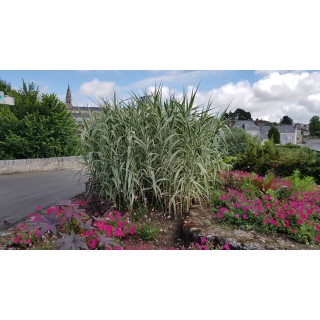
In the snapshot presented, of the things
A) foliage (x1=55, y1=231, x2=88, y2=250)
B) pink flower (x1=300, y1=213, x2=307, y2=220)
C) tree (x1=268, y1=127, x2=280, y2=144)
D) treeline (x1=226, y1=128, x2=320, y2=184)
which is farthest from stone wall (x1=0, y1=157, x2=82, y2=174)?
pink flower (x1=300, y1=213, x2=307, y2=220)

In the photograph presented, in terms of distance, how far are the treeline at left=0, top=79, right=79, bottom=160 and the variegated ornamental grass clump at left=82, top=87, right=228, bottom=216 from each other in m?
4.68

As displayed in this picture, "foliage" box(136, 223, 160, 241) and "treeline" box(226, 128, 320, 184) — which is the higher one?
"treeline" box(226, 128, 320, 184)

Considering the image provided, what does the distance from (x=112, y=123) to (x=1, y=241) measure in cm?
146

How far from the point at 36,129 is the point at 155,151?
5810 millimetres

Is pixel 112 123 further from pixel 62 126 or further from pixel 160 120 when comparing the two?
pixel 62 126

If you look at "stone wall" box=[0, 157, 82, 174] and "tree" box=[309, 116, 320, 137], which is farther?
"stone wall" box=[0, 157, 82, 174]

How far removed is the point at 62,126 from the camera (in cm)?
743

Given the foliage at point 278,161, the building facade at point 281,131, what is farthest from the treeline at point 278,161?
the building facade at point 281,131

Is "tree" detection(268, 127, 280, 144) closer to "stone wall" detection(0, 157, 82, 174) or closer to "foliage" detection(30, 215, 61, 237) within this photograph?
"stone wall" detection(0, 157, 82, 174)

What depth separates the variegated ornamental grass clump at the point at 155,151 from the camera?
2562 mm

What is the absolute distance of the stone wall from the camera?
6820 mm

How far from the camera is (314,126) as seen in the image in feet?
14.1

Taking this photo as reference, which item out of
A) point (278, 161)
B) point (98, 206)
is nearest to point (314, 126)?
point (278, 161)
